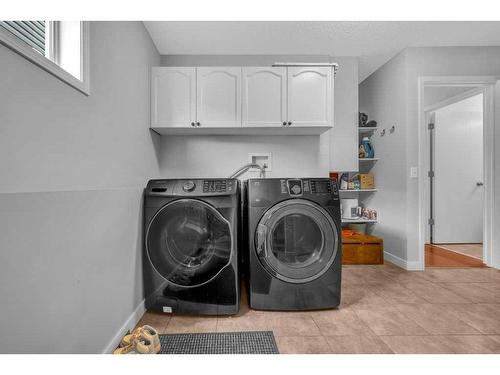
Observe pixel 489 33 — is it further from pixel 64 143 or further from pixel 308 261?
pixel 64 143

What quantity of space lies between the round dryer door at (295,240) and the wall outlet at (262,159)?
931 millimetres

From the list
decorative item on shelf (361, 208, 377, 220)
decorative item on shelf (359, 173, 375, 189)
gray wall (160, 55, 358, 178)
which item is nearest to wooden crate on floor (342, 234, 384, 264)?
decorative item on shelf (361, 208, 377, 220)

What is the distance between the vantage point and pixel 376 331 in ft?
5.37

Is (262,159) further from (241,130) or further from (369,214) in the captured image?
(369,214)

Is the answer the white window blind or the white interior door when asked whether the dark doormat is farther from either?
the white interior door

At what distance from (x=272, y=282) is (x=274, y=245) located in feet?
0.85

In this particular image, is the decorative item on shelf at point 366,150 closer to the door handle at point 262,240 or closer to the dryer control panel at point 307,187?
the dryer control panel at point 307,187

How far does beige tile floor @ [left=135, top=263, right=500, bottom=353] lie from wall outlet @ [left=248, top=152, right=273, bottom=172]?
127 centimetres

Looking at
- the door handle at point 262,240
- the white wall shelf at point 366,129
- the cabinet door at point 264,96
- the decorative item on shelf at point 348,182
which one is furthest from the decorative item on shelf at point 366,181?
the door handle at point 262,240

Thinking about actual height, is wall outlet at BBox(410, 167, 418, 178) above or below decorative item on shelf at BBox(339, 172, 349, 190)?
above

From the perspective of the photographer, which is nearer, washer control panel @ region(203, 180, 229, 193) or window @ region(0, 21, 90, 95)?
window @ region(0, 21, 90, 95)

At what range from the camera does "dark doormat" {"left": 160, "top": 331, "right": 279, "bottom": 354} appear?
1.45 meters

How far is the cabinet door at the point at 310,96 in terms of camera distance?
7.61ft

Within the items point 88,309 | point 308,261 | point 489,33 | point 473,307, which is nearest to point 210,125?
point 308,261
